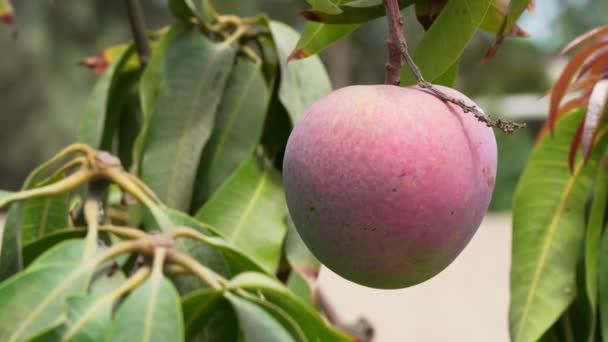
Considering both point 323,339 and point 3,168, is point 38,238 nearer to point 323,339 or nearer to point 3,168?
point 323,339

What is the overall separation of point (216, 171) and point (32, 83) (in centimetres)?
1316

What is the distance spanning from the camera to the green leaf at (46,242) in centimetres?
74

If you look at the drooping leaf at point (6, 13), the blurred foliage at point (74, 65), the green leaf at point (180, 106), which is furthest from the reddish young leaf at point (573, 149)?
the blurred foliage at point (74, 65)

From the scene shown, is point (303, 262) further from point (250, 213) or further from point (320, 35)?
point (320, 35)

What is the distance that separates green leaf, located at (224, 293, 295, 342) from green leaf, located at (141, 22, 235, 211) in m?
0.30

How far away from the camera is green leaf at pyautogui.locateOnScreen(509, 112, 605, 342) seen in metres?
0.85

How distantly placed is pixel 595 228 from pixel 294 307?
0.34m

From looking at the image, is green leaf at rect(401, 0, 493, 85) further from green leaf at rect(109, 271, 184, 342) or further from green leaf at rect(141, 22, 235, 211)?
green leaf at rect(141, 22, 235, 211)

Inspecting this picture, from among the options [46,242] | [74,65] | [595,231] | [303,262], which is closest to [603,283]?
[595,231]

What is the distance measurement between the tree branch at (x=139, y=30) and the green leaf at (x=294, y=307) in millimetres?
430

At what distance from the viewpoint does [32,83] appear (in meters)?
13.5

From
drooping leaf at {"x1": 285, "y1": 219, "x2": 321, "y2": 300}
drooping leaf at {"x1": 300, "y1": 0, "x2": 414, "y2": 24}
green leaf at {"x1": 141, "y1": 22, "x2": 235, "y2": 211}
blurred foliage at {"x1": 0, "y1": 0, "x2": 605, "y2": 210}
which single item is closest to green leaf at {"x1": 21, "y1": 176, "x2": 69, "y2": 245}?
green leaf at {"x1": 141, "y1": 22, "x2": 235, "y2": 211}

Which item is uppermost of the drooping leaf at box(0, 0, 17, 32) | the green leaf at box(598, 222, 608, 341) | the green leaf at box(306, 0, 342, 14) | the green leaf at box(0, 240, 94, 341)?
the green leaf at box(306, 0, 342, 14)

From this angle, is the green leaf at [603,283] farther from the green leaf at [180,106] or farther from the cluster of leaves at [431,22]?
the green leaf at [180,106]
